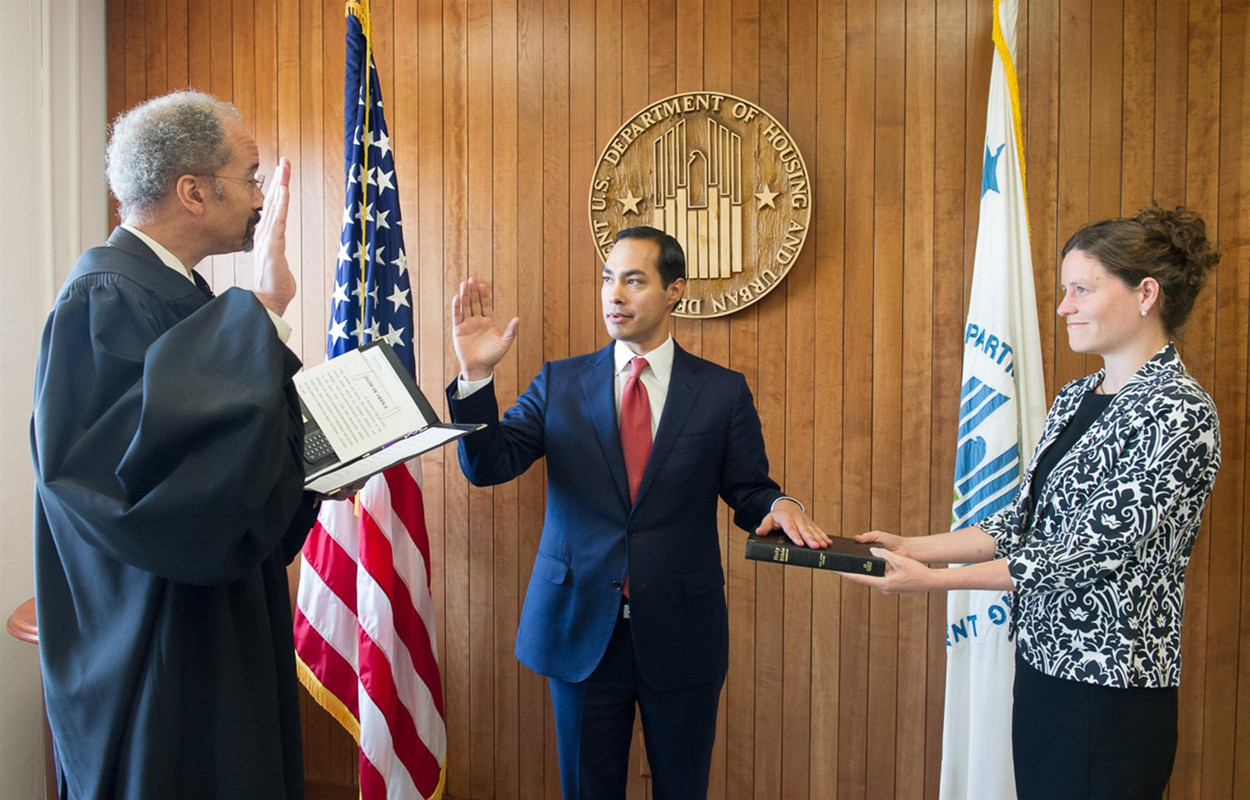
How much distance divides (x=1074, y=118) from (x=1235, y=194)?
50 centimetres

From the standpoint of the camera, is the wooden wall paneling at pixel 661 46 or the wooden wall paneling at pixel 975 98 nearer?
the wooden wall paneling at pixel 975 98

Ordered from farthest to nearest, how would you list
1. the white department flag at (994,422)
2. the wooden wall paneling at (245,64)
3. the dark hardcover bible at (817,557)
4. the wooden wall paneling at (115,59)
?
1. the wooden wall paneling at (115,59)
2. the wooden wall paneling at (245,64)
3. the white department flag at (994,422)
4. the dark hardcover bible at (817,557)

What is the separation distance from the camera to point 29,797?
105 inches

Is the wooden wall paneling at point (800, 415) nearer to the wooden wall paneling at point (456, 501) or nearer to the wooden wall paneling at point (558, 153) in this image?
the wooden wall paneling at point (558, 153)

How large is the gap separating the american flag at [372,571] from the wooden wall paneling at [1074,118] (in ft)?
6.79

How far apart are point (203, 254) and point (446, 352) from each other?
134 cm

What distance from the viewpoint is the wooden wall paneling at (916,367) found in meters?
2.47

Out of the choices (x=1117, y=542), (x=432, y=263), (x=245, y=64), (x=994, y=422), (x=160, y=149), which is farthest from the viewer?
(x=245, y=64)

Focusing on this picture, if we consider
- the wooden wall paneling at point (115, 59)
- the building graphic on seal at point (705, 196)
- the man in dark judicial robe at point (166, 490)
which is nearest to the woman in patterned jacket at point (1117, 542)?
the building graphic on seal at point (705, 196)

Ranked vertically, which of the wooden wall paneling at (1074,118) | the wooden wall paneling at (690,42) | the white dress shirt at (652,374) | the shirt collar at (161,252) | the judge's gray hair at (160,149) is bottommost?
the white dress shirt at (652,374)

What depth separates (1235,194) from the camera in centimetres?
231

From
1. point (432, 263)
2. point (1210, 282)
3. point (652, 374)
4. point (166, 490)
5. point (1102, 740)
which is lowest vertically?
point (1102, 740)

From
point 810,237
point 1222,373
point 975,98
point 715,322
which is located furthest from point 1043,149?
point 715,322

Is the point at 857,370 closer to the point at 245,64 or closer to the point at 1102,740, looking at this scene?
the point at 1102,740
